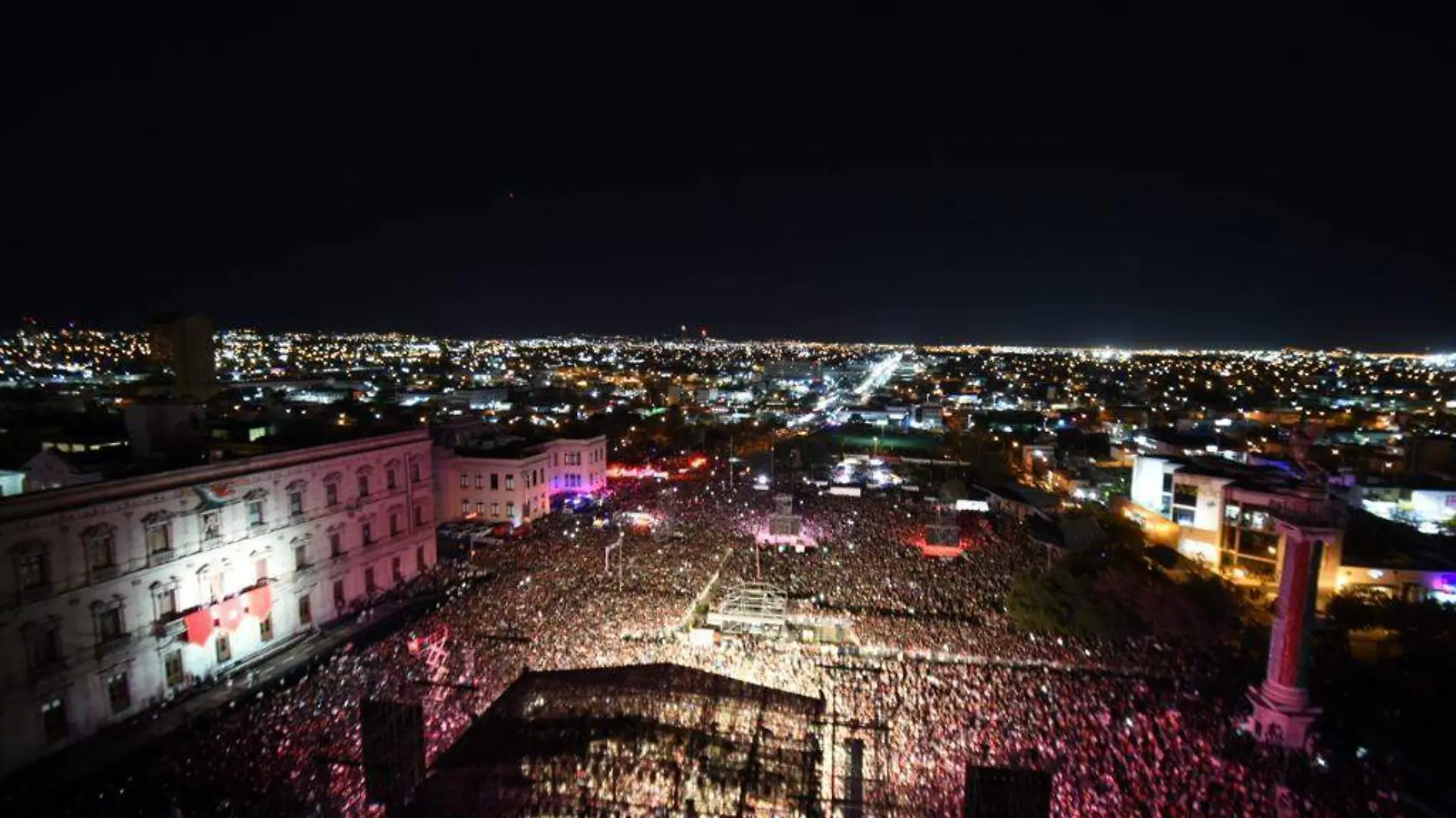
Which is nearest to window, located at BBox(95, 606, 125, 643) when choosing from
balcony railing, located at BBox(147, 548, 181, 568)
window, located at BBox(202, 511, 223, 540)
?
balcony railing, located at BBox(147, 548, 181, 568)

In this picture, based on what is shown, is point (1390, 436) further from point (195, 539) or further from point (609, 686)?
point (195, 539)

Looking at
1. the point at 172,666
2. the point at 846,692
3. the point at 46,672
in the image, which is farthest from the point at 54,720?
the point at 846,692

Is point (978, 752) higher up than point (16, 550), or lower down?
lower down

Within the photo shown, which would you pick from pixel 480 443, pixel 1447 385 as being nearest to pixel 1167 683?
pixel 480 443

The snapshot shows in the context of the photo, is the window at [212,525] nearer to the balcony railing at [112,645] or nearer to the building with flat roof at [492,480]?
the balcony railing at [112,645]

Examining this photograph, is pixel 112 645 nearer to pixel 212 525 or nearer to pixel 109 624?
pixel 109 624

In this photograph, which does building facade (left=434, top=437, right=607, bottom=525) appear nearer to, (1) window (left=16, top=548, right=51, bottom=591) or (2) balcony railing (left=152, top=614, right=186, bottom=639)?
(2) balcony railing (left=152, top=614, right=186, bottom=639)
